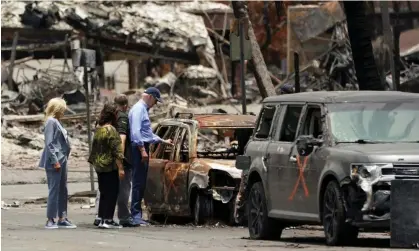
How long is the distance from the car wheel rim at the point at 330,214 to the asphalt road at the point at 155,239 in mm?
191

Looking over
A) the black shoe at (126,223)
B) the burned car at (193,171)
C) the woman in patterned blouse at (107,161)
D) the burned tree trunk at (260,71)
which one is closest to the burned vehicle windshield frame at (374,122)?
the burned car at (193,171)

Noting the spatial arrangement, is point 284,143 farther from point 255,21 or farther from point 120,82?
point 255,21

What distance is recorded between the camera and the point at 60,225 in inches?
738

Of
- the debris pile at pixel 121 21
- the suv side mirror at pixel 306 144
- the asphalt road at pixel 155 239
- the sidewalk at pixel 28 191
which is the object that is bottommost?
the sidewalk at pixel 28 191

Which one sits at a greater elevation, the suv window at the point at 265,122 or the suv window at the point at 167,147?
the suv window at the point at 265,122

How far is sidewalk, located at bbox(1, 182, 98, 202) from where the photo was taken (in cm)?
2547

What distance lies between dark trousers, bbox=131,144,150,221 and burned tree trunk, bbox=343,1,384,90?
279 inches

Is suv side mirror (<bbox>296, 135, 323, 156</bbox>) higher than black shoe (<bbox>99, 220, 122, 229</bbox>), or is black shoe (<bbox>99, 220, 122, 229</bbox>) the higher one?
suv side mirror (<bbox>296, 135, 323, 156</bbox>)

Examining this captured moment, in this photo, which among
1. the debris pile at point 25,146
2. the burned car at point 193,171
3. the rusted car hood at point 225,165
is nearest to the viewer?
the rusted car hood at point 225,165

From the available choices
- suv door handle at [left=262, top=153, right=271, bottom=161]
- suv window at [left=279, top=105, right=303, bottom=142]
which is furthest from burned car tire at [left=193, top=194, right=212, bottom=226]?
suv window at [left=279, top=105, right=303, bottom=142]

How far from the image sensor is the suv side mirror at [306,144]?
15.0 meters

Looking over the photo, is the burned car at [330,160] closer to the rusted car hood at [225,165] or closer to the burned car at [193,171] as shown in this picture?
the rusted car hood at [225,165]

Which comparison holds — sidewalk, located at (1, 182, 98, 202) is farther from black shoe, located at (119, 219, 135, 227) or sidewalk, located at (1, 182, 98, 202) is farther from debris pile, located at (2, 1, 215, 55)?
debris pile, located at (2, 1, 215, 55)

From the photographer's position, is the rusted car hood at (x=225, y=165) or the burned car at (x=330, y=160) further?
the rusted car hood at (x=225, y=165)
